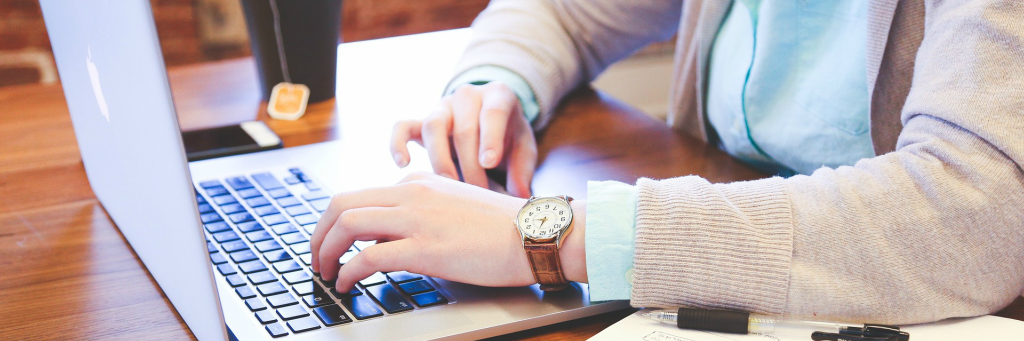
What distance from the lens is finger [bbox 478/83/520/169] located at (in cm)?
78

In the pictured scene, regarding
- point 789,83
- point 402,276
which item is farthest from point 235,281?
point 789,83

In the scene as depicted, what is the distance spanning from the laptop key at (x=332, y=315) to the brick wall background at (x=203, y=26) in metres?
1.40

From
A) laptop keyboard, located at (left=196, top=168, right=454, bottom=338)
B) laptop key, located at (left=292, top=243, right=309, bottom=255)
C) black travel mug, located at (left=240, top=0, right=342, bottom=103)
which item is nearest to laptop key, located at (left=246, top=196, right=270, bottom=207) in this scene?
laptop keyboard, located at (left=196, top=168, right=454, bottom=338)

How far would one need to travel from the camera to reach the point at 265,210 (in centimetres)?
73

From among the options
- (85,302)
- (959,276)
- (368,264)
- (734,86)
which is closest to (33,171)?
(85,302)

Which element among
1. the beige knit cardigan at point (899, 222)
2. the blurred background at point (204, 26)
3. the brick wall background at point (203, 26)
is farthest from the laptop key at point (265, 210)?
the brick wall background at point (203, 26)

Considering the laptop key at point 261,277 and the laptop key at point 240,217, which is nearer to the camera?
the laptop key at point 261,277

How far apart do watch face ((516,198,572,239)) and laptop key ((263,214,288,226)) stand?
0.76 feet

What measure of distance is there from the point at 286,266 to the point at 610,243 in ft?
0.81

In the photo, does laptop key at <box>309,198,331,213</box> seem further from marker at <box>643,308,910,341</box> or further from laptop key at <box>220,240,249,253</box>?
marker at <box>643,308,910,341</box>

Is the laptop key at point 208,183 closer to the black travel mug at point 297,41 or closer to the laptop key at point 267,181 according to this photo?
the laptop key at point 267,181

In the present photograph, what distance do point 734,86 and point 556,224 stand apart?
41 centimetres

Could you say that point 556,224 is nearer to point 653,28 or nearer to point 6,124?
point 653,28

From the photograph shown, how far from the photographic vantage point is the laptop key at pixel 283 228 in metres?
0.69
